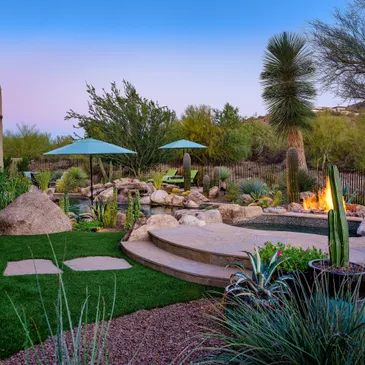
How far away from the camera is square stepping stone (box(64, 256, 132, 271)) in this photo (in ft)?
16.8

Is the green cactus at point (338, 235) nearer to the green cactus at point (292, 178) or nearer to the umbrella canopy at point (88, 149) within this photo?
the umbrella canopy at point (88, 149)

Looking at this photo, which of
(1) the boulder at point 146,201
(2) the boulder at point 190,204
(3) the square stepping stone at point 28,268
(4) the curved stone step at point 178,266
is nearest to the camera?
(4) the curved stone step at point 178,266

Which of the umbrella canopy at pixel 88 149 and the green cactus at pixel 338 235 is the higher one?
the umbrella canopy at pixel 88 149

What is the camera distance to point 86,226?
326 inches

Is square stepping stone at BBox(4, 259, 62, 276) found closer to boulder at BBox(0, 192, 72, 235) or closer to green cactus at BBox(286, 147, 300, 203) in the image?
boulder at BBox(0, 192, 72, 235)

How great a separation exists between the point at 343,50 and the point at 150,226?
11.1m

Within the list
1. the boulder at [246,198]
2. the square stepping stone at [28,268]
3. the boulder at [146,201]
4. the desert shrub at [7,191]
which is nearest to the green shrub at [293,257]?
the square stepping stone at [28,268]

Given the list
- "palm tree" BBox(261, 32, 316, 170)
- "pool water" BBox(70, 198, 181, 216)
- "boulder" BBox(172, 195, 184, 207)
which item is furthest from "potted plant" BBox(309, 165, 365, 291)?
"palm tree" BBox(261, 32, 316, 170)

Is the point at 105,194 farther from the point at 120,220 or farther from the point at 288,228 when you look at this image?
the point at 288,228

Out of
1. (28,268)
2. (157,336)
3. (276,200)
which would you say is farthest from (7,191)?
(276,200)

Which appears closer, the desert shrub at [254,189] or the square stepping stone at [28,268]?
the square stepping stone at [28,268]

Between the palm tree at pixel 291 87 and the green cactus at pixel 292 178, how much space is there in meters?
4.93

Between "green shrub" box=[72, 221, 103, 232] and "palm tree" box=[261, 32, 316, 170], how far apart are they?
10554mm

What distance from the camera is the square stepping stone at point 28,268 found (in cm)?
483
